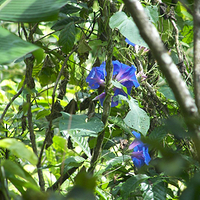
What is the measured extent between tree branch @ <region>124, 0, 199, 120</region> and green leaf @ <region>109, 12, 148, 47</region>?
17.6 inches

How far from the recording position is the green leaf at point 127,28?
2.81ft

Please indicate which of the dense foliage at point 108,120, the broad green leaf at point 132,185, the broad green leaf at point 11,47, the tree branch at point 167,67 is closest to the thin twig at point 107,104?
the dense foliage at point 108,120

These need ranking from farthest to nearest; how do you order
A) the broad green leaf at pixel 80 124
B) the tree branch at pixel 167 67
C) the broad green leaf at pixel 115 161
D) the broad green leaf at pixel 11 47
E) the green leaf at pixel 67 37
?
the green leaf at pixel 67 37 < the broad green leaf at pixel 115 161 < the broad green leaf at pixel 80 124 < the broad green leaf at pixel 11 47 < the tree branch at pixel 167 67

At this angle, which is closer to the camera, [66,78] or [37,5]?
[37,5]

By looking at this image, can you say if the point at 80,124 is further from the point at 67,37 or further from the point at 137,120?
the point at 67,37

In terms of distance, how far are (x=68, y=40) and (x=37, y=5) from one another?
418 mm

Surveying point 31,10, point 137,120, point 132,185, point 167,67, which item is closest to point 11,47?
point 31,10

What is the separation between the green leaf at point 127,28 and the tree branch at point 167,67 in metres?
0.45

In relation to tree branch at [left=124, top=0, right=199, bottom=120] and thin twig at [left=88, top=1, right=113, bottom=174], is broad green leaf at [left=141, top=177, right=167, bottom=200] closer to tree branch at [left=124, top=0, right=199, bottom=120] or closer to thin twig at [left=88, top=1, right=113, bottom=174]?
thin twig at [left=88, top=1, right=113, bottom=174]

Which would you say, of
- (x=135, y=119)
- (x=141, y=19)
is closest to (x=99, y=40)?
(x=135, y=119)

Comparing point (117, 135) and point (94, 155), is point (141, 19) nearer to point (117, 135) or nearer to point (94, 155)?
point (94, 155)

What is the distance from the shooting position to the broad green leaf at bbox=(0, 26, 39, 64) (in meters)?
0.55

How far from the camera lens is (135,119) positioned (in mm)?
902

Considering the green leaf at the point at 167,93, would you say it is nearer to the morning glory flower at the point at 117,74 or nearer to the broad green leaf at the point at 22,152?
the morning glory flower at the point at 117,74
